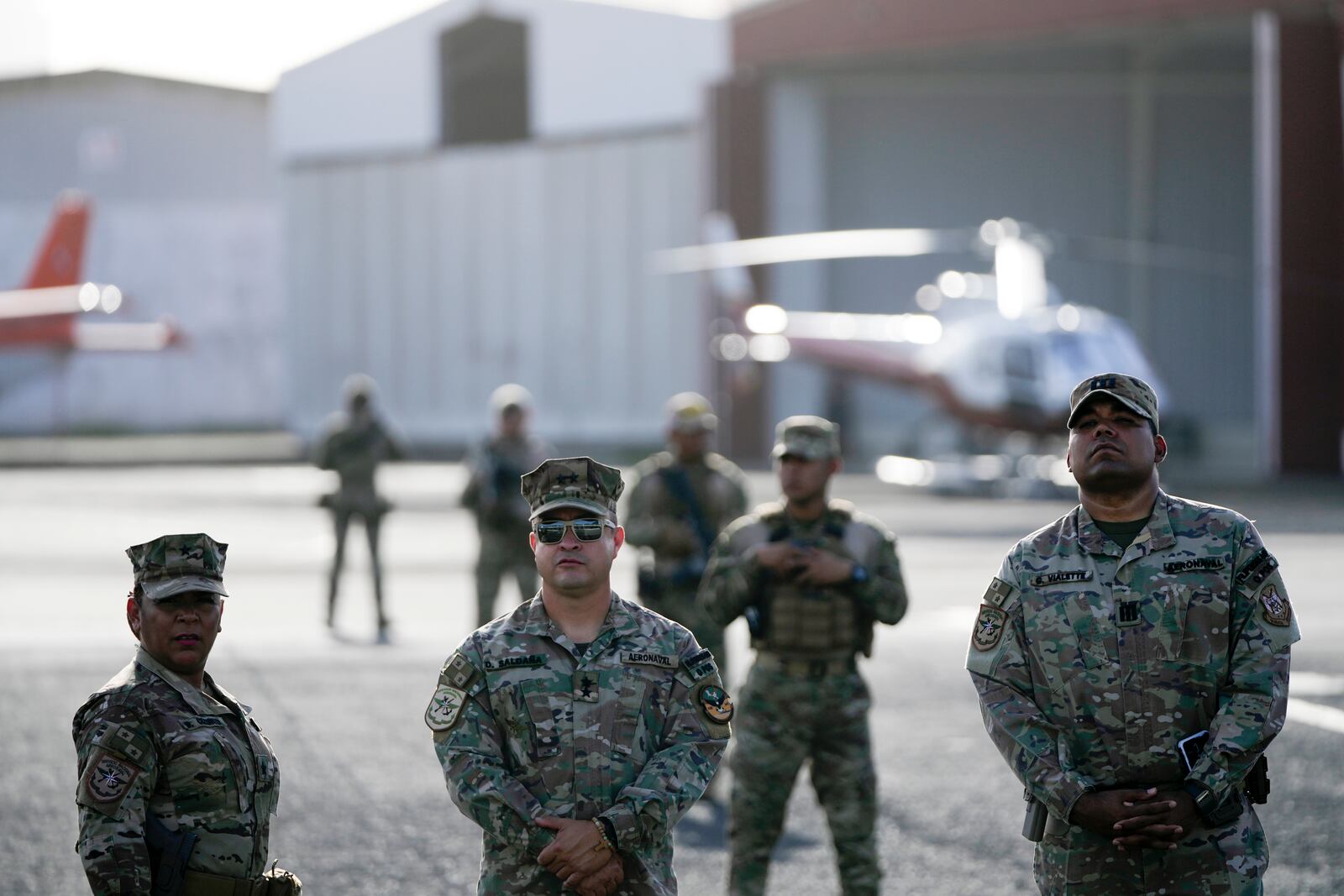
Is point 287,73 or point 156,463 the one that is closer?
point 156,463

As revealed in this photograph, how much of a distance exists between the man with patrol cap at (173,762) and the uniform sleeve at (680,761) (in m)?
0.85

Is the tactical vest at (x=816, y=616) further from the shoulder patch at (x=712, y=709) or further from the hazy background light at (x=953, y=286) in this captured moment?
the hazy background light at (x=953, y=286)

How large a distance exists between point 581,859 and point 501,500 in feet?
27.5

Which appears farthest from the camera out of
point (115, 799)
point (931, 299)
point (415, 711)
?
point (931, 299)

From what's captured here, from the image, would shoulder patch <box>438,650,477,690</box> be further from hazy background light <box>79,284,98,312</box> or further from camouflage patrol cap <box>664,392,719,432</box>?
hazy background light <box>79,284,98,312</box>

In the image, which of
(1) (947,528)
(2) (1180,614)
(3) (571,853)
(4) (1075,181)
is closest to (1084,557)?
(2) (1180,614)

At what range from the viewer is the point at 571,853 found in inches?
165

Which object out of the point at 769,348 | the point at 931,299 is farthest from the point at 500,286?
the point at 931,299

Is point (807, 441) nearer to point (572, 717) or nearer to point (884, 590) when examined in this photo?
point (884, 590)

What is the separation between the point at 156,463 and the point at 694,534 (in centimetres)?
3711

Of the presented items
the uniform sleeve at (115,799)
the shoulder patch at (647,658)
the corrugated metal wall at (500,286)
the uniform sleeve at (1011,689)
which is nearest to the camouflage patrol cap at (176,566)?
the uniform sleeve at (115,799)

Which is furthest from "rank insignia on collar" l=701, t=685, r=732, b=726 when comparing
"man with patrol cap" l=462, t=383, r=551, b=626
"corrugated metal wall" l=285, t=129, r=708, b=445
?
"corrugated metal wall" l=285, t=129, r=708, b=445

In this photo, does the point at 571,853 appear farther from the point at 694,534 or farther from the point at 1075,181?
the point at 1075,181

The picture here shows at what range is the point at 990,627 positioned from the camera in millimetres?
4641
